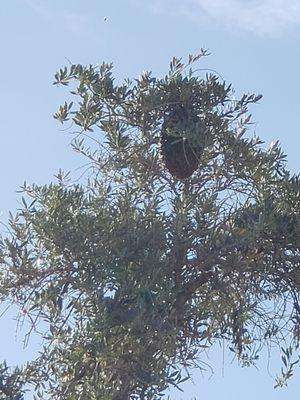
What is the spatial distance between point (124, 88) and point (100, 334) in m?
1.44

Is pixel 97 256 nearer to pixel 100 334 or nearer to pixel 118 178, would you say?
pixel 100 334

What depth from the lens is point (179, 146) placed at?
20.0 feet

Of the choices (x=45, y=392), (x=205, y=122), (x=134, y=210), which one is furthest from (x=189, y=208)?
(x=45, y=392)

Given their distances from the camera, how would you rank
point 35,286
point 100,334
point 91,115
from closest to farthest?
point 100,334, point 35,286, point 91,115

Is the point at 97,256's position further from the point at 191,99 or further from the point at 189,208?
the point at 191,99

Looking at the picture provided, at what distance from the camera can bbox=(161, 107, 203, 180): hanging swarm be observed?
6051 millimetres

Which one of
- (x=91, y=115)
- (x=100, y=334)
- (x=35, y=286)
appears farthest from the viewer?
(x=91, y=115)

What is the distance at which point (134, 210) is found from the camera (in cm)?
573

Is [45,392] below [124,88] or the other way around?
below

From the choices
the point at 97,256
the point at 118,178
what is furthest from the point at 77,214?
the point at 118,178

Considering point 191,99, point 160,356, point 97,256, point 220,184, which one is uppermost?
point 191,99

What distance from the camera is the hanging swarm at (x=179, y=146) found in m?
6.05

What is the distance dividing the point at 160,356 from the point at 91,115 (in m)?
1.31

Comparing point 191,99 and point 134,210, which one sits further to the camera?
point 191,99
